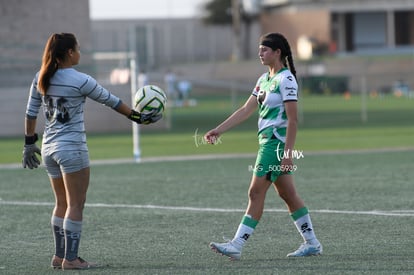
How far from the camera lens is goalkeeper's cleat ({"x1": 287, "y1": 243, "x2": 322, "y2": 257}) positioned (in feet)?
30.5

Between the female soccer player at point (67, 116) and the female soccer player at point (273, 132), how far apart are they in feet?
3.54

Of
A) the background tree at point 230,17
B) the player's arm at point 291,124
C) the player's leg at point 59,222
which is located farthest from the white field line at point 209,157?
the background tree at point 230,17

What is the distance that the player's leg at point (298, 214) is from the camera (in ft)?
30.3

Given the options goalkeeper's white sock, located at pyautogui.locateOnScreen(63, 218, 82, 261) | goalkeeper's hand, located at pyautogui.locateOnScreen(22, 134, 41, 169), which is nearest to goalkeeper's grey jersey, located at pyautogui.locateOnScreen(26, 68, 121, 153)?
goalkeeper's hand, located at pyautogui.locateOnScreen(22, 134, 41, 169)

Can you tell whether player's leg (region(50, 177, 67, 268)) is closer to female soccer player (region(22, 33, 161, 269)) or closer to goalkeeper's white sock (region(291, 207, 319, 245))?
female soccer player (region(22, 33, 161, 269))

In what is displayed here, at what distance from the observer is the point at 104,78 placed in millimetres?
33125

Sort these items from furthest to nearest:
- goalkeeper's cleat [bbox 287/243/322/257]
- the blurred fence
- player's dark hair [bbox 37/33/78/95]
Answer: the blurred fence
goalkeeper's cleat [bbox 287/243/322/257]
player's dark hair [bbox 37/33/78/95]

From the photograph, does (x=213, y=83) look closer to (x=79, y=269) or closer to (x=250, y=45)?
(x=250, y=45)

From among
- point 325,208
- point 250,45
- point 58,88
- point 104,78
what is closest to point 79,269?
point 58,88

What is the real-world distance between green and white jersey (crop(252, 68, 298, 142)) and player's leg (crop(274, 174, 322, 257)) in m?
0.45

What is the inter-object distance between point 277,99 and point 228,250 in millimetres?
1430

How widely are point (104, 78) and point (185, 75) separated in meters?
36.9

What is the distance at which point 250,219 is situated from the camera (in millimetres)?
9195

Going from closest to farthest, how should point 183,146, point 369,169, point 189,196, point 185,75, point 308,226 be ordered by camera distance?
1. point 308,226
2. point 189,196
3. point 369,169
4. point 183,146
5. point 185,75
